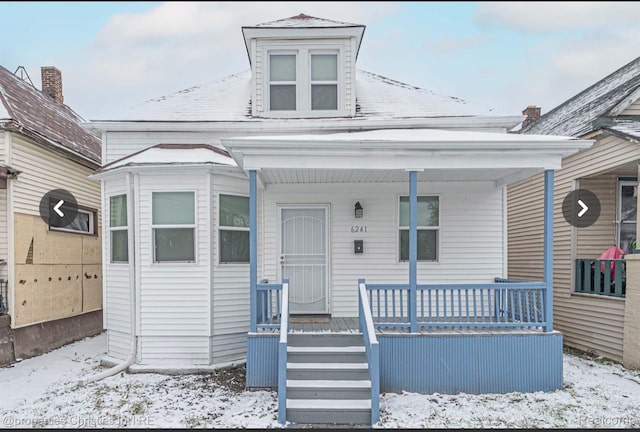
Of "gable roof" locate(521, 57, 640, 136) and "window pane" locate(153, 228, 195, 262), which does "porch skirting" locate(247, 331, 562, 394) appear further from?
"gable roof" locate(521, 57, 640, 136)

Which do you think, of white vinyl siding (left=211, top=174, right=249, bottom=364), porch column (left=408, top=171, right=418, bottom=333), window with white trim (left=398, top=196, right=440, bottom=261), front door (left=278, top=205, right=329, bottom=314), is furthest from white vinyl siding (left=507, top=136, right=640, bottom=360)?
white vinyl siding (left=211, top=174, right=249, bottom=364)

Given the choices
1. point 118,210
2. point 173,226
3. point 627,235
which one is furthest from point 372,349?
point 627,235

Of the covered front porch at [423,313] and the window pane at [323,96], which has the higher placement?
the window pane at [323,96]

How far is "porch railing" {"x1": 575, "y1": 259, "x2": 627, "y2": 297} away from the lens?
773 centimetres

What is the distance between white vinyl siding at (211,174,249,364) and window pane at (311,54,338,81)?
280cm

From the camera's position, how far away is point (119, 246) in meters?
7.75

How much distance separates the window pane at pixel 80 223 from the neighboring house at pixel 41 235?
2 cm

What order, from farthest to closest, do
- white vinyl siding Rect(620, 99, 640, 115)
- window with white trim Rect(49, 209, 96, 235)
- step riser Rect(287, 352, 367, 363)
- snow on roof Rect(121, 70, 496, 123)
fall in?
window with white trim Rect(49, 209, 96, 235)
white vinyl siding Rect(620, 99, 640, 115)
snow on roof Rect(121, 70, 496, 123)
step riser Rect(287, 352, 367, 363)

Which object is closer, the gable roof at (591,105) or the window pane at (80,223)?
the gable roof at (591,105)

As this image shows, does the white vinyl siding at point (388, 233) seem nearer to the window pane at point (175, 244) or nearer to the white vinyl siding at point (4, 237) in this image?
the window pane at point (175, 244)

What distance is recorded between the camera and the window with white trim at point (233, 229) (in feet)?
24.5

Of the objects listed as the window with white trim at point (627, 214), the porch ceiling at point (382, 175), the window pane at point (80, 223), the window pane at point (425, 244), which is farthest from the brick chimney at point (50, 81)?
the window with white trim at point (627, 214)

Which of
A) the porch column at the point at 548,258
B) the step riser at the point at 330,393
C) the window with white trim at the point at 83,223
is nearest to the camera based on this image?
Answer: the step riser at the point at 330,393

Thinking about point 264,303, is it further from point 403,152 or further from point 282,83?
point 282,83
